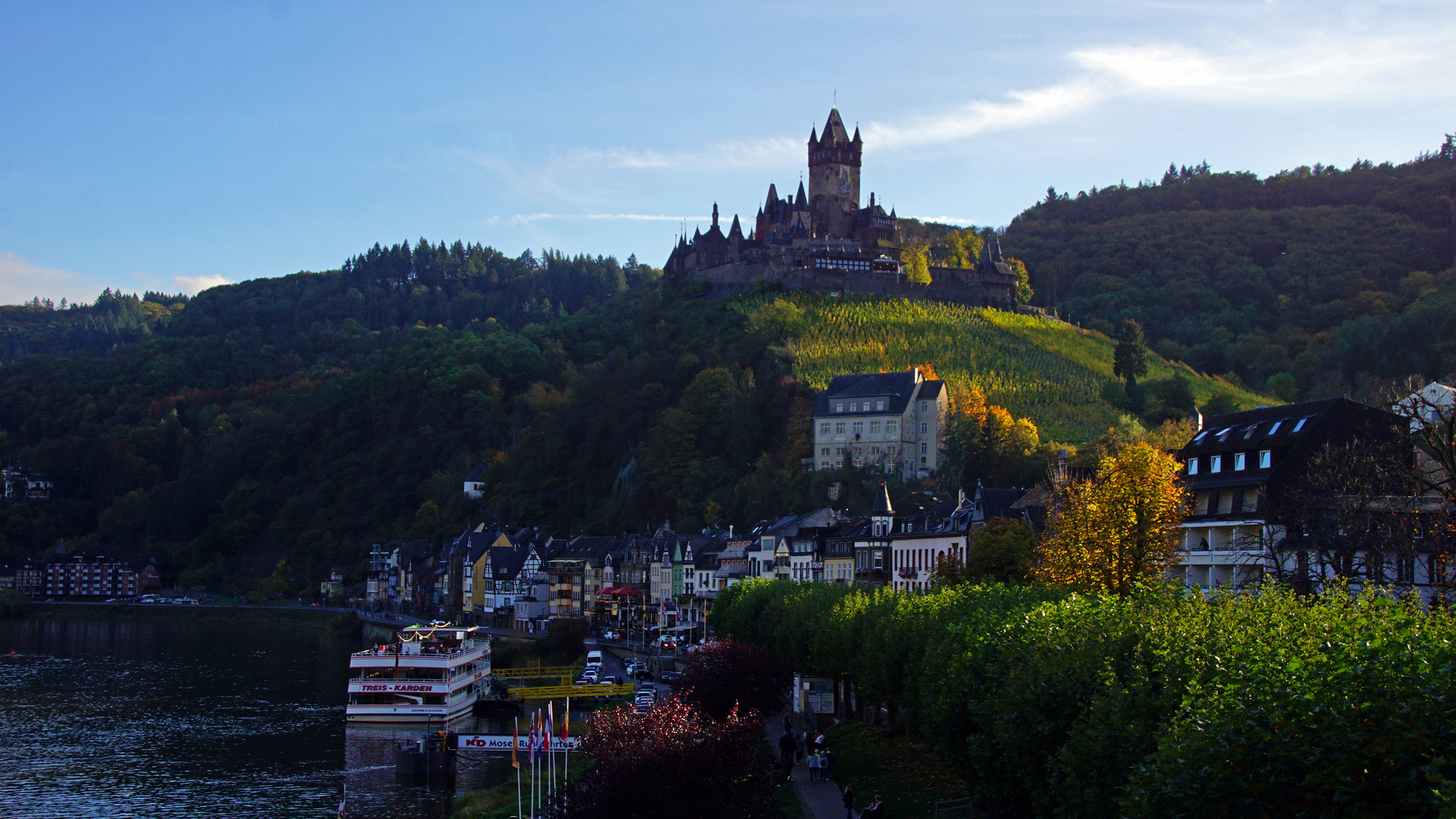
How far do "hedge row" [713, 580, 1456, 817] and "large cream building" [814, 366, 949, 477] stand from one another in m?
70.3

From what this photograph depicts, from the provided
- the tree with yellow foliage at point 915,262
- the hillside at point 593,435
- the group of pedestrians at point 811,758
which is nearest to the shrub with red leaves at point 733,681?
the group of pedestrians at point 811,758

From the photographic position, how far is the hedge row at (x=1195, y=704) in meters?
15.8

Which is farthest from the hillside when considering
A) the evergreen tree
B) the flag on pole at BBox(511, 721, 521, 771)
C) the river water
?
the flag on pole at BBox(511, 721, 521, 771)

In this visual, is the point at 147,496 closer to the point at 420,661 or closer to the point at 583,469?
the point at 583,469

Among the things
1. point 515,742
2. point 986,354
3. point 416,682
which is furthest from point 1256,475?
point 986,354

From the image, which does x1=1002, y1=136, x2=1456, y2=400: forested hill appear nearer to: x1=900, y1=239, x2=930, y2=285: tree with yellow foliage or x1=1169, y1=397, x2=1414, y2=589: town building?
x1=900, y1=239, x2=930, y2=285: tree with yellow foliage

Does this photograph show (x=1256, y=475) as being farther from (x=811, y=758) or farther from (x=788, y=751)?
(x=811, y=758)

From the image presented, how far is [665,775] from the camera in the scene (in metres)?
27.9

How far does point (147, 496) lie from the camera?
196625 mm

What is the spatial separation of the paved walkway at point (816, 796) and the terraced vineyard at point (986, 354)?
6819cm

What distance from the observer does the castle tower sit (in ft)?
561

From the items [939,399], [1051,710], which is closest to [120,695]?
[939,399]

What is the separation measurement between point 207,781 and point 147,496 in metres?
153

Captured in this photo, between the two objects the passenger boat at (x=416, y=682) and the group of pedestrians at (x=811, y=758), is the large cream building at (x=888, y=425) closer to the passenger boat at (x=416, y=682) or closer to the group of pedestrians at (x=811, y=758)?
the passenger boat at (x=416, y=682)
